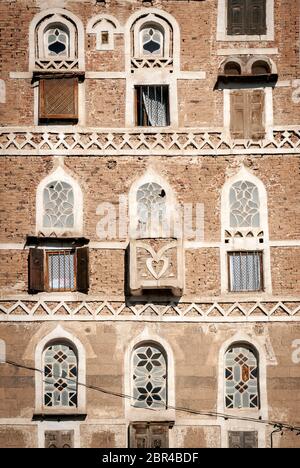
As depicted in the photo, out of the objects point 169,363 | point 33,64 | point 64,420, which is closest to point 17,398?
point 64,420

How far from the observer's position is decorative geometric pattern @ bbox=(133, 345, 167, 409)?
27.6 meters

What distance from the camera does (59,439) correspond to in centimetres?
2734

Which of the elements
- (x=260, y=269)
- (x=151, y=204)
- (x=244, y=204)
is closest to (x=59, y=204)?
(x=151, y=204)

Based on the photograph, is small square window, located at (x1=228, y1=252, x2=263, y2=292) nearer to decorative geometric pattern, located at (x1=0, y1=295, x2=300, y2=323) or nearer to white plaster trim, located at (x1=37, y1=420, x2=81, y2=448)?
decorative geometric pattern, located at (x1=0, y1=295, x2=300, y2=323)

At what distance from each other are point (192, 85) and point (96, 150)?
268 cm

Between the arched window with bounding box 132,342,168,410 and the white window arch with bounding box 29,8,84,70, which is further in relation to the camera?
the white window arch with bounding box 29,8,84,70

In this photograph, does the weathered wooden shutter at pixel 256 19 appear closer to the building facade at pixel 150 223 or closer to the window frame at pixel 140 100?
the building facade at pixel 150 223

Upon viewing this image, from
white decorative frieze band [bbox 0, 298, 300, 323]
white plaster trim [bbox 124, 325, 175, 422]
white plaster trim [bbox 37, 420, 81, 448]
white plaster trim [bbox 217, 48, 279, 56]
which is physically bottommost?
white plaster trim [bbox 37, 420, 81, 448]

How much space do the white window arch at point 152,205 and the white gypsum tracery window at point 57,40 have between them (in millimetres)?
3531

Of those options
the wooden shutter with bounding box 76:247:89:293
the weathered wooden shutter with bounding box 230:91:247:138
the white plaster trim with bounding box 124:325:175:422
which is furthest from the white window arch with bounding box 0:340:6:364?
the weathered wooden shutter with bounding box 230:91:247:138

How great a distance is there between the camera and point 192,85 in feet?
94.9

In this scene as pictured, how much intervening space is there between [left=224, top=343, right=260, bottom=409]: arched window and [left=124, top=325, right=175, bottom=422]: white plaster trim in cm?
121
